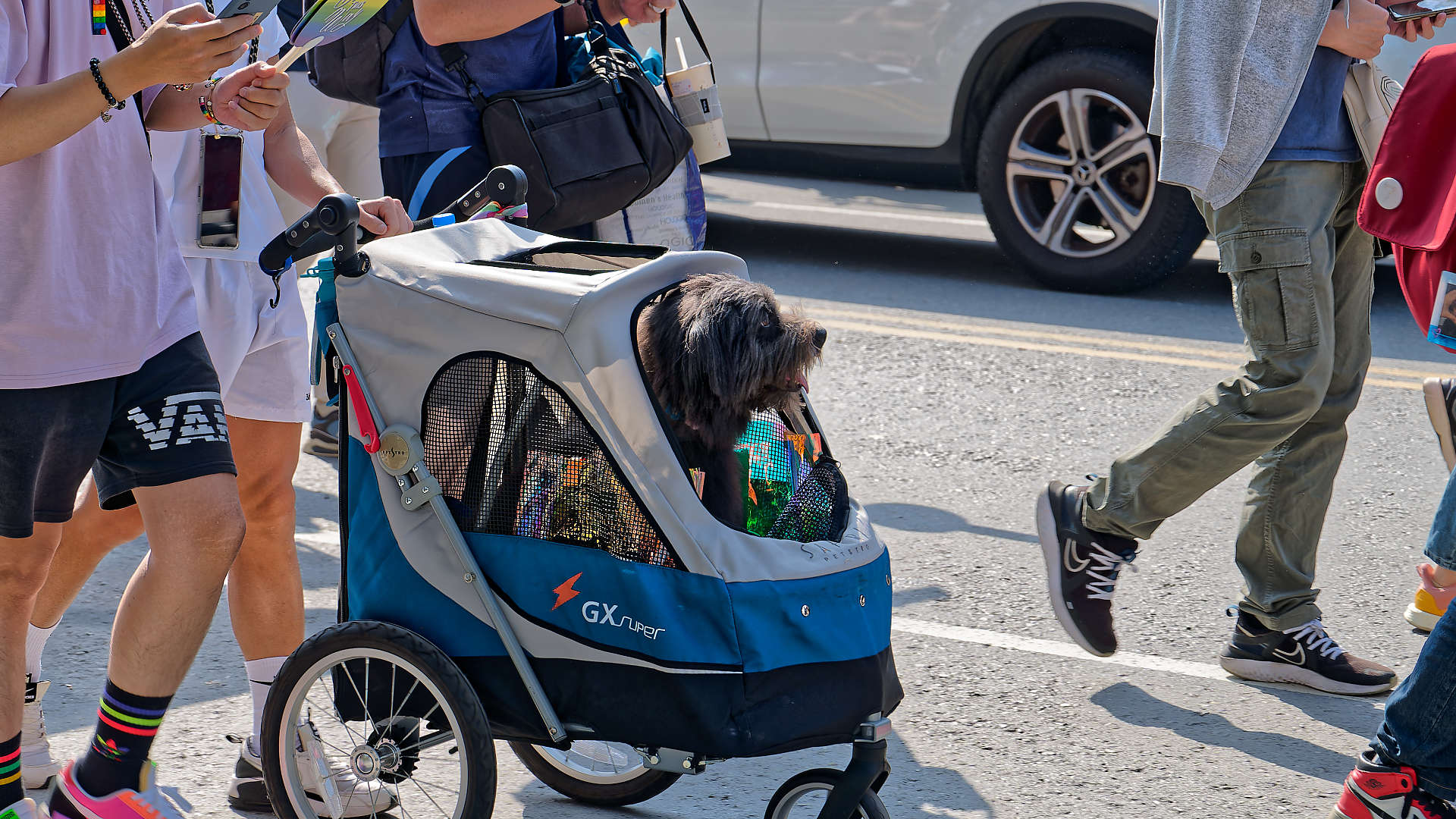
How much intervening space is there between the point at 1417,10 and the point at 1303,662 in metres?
1.53

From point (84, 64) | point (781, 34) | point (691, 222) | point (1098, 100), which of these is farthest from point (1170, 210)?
point (84, 64)

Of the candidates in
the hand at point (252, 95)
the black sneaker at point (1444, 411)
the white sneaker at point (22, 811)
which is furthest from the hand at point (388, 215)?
the black sneaker at point (1444, 411)

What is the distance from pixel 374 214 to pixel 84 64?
0.59 meters

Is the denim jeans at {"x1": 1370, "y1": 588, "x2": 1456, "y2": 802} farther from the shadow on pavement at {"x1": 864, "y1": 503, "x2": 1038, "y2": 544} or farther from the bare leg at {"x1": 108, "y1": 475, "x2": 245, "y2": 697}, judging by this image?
the bare leg at {"x1": 108, "y1": 475, "x2": 245, "y2": 697}

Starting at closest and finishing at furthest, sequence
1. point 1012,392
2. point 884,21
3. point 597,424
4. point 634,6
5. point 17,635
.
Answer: point 597,424
point 17,635
point 634,6
point 1012,392
point 884,21

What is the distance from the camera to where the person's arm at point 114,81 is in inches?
88.4

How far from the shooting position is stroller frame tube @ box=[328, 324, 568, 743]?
253cm

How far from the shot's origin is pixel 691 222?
12.2 ft

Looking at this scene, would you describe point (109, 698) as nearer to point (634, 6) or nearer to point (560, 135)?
point (560, 135)

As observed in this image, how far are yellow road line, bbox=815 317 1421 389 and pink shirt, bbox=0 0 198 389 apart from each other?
3985 mm

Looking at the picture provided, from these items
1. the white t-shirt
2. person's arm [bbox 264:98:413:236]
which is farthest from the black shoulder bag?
the white t-shirt

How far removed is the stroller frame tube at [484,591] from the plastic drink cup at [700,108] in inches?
54.2

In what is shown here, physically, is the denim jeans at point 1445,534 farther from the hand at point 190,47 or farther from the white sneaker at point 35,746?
the white sneaker at point 35,746

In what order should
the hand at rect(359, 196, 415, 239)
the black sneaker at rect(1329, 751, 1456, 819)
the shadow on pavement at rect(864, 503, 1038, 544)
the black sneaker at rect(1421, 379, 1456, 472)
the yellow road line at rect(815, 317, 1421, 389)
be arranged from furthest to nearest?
the yellow road line at rect(815, 317, 1421, 389) < the shadow on pavement at rect(864, 503, 1038, 544) < the black sneaker at rect(1421, 379, 1456, 472) < the hand at rect(359, 196, 415, 239) < the black sneaker at rect(1329, 751, 1456, 819)
